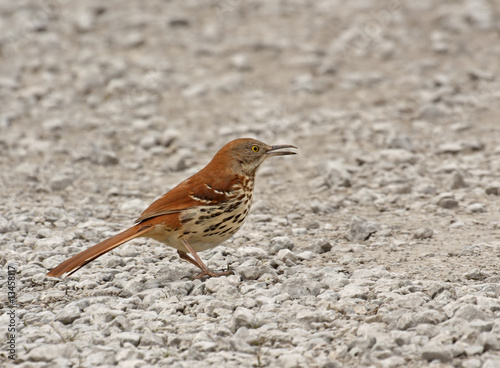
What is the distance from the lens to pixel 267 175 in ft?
29.7

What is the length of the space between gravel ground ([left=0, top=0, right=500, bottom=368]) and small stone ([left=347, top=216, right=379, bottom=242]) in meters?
0.03

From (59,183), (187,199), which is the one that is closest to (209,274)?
(187,199)

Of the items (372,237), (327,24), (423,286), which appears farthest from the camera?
(327,24)

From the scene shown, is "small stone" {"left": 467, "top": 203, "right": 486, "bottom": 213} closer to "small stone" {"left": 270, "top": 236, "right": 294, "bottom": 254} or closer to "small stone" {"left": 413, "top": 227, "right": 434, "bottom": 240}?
"small stone" {"left": 413, "top": 227, "right": 434, "bottom": 240}

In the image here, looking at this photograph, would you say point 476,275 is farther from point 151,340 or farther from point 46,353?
point 46,353

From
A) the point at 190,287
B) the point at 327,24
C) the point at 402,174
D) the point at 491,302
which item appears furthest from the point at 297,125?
the point at 491,302

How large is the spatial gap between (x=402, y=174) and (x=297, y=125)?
218 centimetres

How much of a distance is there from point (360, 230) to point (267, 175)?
8.05ft

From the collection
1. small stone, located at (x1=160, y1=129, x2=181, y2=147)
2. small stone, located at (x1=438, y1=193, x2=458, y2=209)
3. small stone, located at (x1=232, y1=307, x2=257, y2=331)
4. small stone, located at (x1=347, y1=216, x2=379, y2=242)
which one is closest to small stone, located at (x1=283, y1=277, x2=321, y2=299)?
small stone, located at (x1=232, y1=307, x2=257, y2=331)

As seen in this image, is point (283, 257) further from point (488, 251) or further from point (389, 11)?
point (389, 11)

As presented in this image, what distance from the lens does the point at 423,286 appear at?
5.30 meters

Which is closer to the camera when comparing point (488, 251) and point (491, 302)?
point (491, 302)

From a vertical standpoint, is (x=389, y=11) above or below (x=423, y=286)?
above

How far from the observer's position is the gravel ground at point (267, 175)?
184 inches
